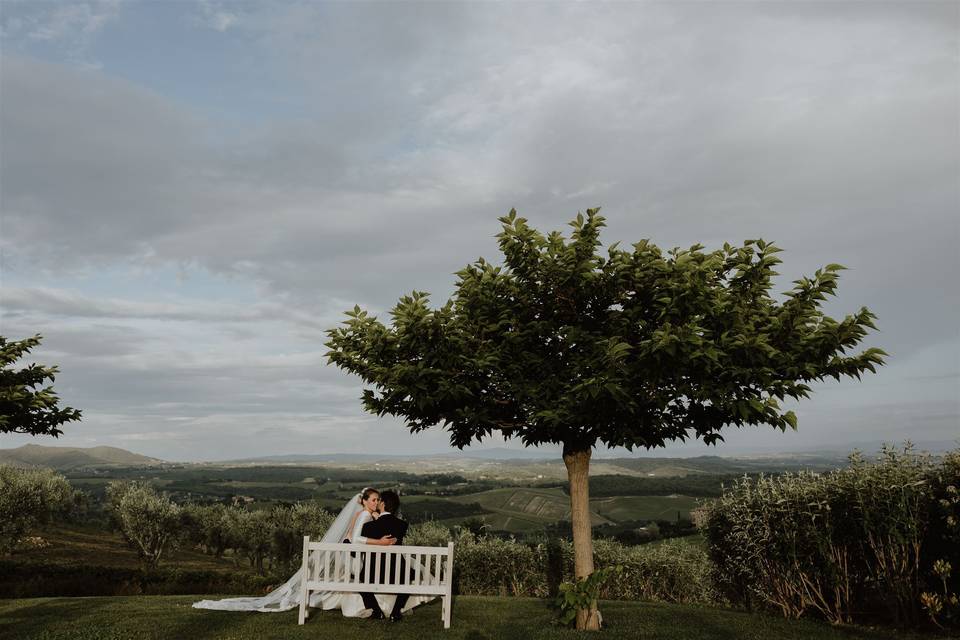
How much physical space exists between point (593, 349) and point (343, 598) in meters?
7.44

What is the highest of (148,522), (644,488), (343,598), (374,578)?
(374,578)

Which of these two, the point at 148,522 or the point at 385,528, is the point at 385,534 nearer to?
the point at 385,528

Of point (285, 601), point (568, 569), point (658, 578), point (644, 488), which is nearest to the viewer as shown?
point (285, 601)

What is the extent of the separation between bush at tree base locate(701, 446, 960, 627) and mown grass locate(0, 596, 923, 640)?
31.2 inches

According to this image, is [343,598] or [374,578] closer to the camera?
[374,578]

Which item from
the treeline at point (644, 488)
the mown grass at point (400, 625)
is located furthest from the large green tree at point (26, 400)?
the treeline at point (644, 488)

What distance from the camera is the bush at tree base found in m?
10.7

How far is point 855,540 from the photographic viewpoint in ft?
38.4

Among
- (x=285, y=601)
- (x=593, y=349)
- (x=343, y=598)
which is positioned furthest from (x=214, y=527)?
(x=593, y=349)

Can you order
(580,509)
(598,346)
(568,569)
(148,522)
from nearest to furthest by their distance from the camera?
(598,346), (580,509), (568,569), (148,522)

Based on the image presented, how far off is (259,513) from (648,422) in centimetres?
6415

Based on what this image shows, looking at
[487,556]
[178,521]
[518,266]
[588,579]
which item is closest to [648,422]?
[588,579]

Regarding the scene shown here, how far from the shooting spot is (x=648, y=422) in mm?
11609

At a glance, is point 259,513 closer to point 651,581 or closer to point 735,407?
point 651,581
